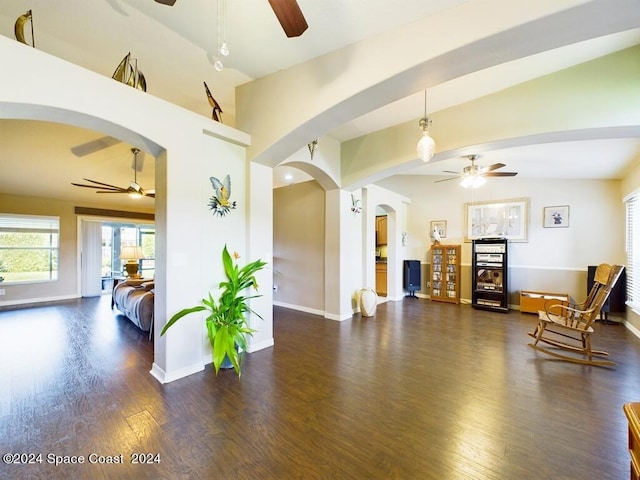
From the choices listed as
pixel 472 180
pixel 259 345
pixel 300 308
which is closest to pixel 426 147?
pixel 472 180

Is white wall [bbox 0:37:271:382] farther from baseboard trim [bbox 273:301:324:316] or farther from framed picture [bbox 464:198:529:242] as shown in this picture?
framed picture [bbox 464:198:529:242]

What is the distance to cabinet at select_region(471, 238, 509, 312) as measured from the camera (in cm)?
558

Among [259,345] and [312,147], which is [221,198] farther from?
[259,345]

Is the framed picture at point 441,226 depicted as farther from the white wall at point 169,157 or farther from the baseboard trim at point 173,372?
the baseboard trim at point 173,372

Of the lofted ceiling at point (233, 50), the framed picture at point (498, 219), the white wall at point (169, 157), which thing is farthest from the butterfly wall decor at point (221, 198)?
the framed picture at point (498, 219)

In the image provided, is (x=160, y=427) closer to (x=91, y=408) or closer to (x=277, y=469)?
(x=91, y=408)

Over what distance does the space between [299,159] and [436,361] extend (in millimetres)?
3234

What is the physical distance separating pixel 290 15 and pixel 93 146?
4.48 meters

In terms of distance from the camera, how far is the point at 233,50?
2734 millimetres

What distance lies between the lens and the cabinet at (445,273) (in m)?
6.41

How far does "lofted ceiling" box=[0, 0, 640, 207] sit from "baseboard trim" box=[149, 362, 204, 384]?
9.97 ft

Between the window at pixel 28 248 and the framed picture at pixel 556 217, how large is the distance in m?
11.3

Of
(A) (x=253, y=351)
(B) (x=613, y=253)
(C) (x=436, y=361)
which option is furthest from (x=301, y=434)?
(B) (x=613, y=253)

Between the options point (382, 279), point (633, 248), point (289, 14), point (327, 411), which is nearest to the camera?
point (289, 14)
